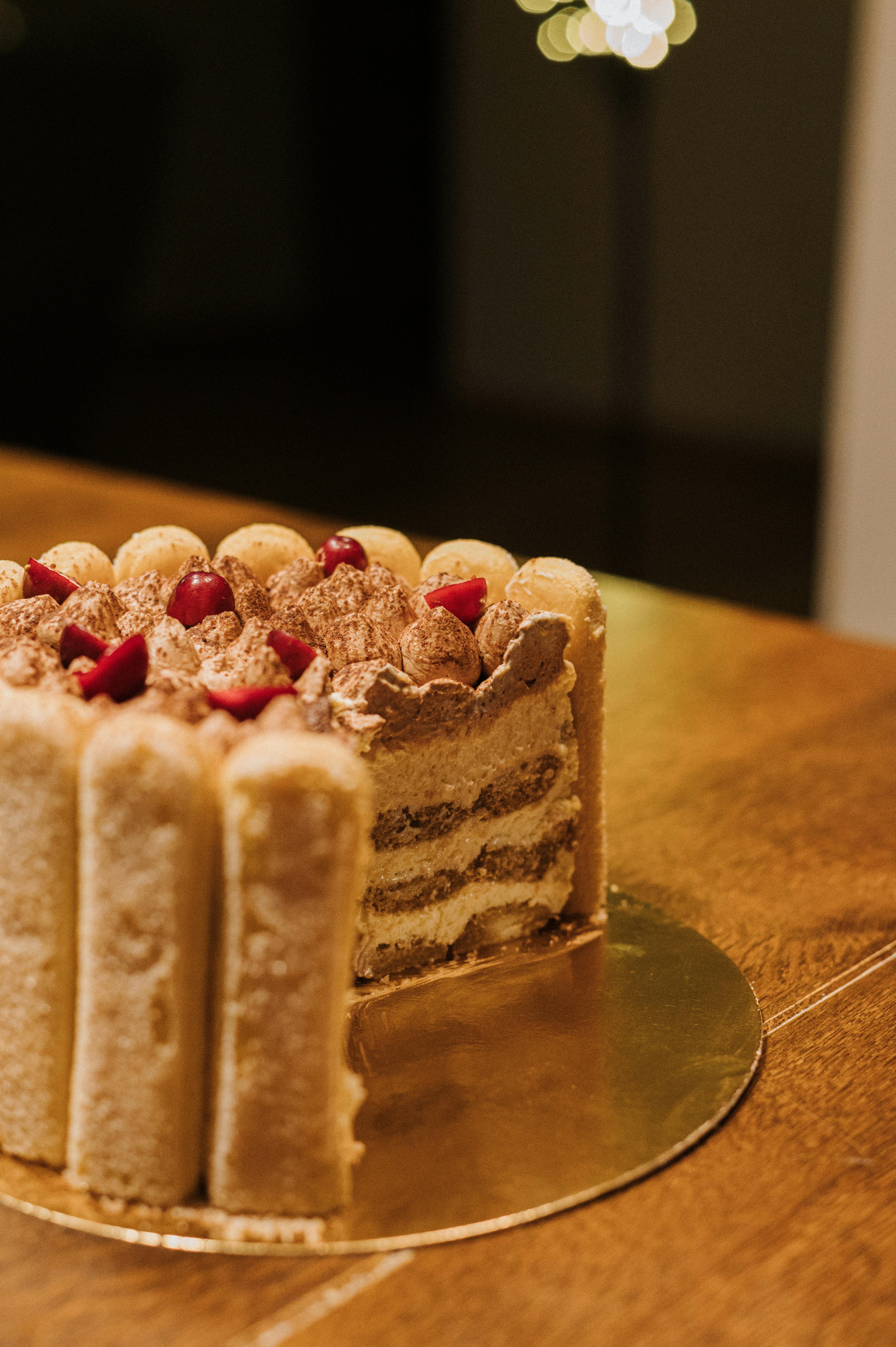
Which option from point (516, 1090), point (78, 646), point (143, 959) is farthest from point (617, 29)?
point (143, 959)

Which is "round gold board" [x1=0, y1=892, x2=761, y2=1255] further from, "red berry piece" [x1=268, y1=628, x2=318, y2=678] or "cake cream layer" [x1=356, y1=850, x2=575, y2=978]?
"red berry piece" [x1=268, y1=628, x2=318, y2=678]

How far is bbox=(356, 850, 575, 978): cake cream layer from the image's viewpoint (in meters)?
1.16

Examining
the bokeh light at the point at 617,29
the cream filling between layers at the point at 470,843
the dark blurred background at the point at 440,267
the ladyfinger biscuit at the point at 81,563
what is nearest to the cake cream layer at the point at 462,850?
the cream filling between layers at the point at 470,843

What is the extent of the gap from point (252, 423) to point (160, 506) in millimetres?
5020

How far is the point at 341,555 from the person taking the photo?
129cm

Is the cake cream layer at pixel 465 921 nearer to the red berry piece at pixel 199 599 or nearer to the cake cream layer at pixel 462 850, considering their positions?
the cake cream layer at pixel 462 850

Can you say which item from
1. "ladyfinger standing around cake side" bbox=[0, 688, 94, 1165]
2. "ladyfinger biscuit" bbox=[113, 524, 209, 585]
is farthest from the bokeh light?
"ladyfinger standing around cake side" bbox=[0, 688, 94, 1165]

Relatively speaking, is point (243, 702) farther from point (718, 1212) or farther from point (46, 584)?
point (718, 1212)

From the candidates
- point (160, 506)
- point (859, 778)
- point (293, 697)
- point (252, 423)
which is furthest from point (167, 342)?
point (293, 697)

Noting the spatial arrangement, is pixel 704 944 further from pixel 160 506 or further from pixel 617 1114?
pixel 160 506

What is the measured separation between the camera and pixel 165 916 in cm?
81

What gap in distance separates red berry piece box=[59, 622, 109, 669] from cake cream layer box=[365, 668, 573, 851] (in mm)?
219

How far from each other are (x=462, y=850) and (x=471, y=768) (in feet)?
0.26

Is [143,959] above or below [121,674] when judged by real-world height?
below
